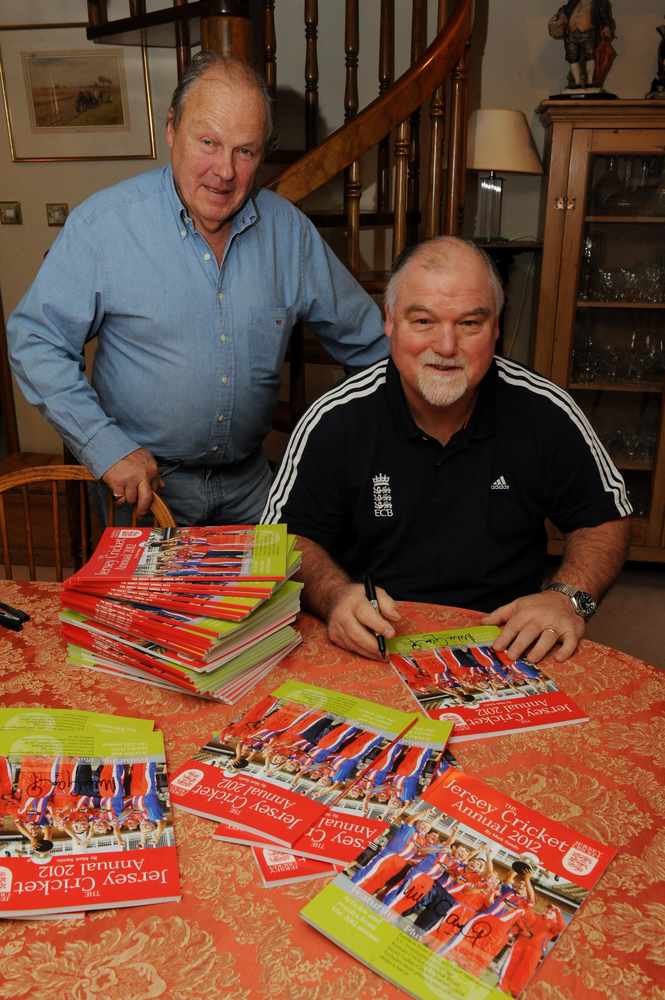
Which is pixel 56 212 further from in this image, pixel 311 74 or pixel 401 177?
pixel 401 177

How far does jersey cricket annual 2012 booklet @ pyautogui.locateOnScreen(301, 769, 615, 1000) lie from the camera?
686mm

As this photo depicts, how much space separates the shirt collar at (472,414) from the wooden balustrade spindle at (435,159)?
1149 millimetres

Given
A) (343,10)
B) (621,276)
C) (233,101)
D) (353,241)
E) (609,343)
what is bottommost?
(609,343)

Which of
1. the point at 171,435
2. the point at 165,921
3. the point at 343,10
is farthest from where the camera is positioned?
the point at 343,10

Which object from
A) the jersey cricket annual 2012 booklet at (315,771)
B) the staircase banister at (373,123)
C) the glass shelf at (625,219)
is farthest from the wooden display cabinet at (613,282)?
the jersey cricket annual 2012 booklet at (315,771)

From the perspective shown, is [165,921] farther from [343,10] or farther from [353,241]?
[343,10]

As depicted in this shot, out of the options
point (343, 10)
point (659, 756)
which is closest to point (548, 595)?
point (659, 756)

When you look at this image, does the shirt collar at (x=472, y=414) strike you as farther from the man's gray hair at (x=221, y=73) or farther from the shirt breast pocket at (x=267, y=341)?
the man's gray hair at (x=221, y=73)

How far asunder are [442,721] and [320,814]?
0.23m

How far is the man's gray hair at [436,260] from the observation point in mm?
1520

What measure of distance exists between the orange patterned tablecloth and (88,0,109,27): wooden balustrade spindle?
9.46 feet

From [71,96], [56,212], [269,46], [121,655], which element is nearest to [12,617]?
[121,655]

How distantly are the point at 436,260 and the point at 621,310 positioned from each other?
2.21 metres

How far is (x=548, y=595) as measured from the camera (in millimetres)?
1322
